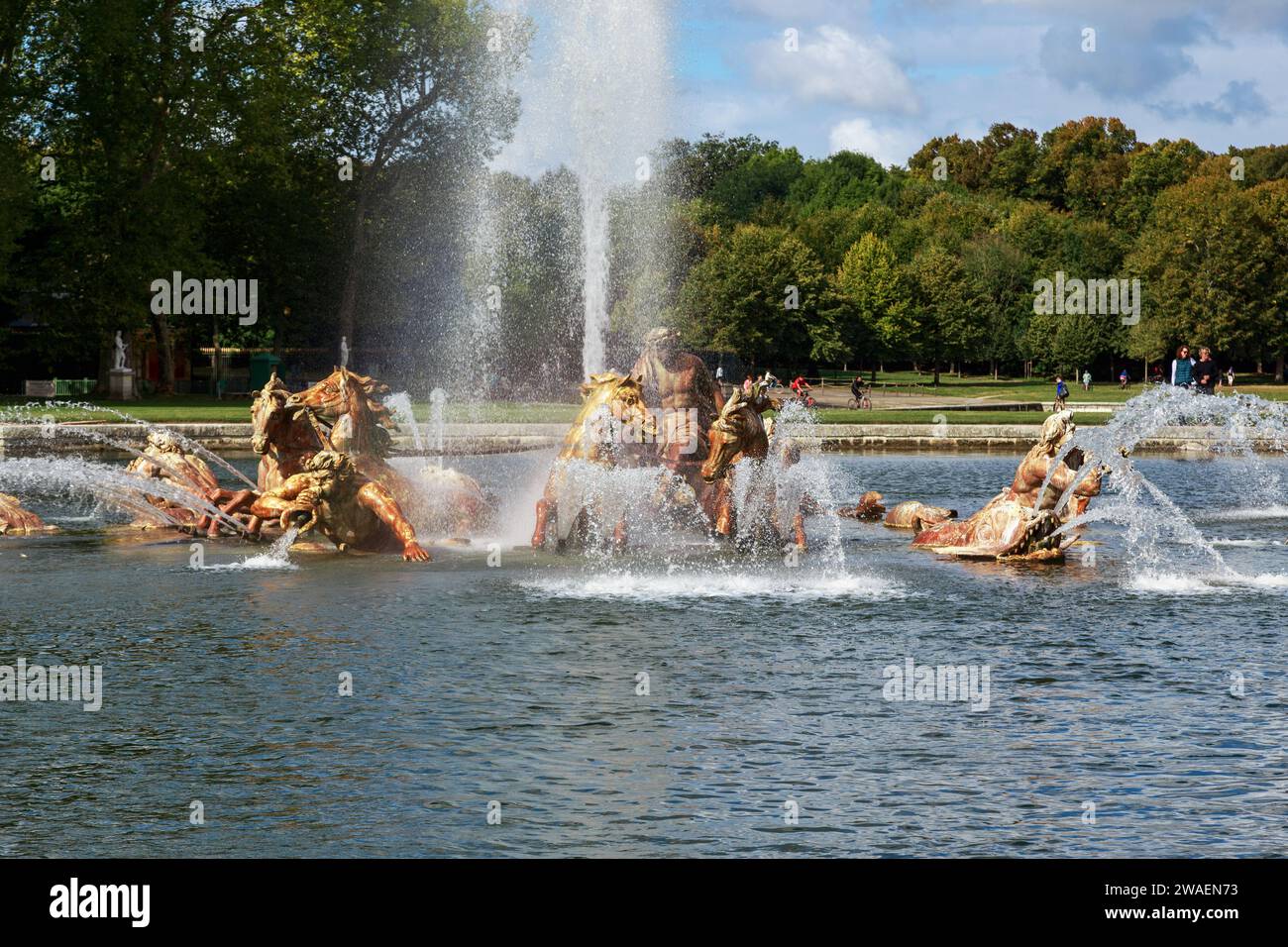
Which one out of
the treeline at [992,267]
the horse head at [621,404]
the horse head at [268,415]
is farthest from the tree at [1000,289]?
the horse head at [268,415]

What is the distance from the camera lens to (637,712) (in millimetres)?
12367

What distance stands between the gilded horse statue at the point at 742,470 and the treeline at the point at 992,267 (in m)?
57.5

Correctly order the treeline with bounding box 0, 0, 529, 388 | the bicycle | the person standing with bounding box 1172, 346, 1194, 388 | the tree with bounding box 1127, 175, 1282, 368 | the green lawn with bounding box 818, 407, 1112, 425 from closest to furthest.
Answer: the person standing with bounding box 1172, 346, 1194, 388 → the green lawn with bounding box 818, 407, 1112, 425 → the treeline with bounding box 0, 0, 529, 388 → the bicycle → the tree with bounding box 1127, 175, 1282, 368

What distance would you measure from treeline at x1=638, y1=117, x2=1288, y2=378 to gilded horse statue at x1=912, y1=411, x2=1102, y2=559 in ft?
190

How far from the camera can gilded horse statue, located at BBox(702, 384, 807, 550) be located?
21.2m

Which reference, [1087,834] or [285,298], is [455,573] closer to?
[1087,834]

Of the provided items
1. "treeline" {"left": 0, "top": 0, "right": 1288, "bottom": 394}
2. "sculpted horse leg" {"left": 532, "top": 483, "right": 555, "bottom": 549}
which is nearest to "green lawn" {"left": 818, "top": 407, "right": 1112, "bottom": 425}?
"treeline" {"left": 0, "top": 0, "right": 1288, "bottom": 394}

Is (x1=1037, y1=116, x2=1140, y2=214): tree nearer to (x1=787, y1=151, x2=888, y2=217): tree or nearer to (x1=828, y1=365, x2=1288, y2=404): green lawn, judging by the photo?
(x1=787, y1=151, x2=888, y2=217): tree

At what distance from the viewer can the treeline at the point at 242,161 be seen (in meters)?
63.2

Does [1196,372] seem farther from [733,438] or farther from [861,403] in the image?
[733,438]

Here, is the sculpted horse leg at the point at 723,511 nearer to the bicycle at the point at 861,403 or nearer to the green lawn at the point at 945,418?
the green lawn at the point at 945,418

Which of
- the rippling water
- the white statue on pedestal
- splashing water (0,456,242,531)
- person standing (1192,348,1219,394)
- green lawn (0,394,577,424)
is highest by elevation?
the white statue on pedestal

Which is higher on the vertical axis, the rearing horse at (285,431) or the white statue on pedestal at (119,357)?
the white statue on pedestal at (119,357)

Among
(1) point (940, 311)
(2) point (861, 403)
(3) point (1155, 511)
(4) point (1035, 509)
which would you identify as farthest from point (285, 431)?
(1) point (940, 311)
